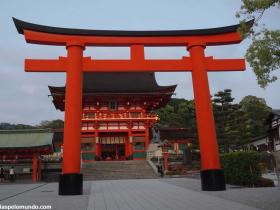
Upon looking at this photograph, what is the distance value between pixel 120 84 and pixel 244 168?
23.4m

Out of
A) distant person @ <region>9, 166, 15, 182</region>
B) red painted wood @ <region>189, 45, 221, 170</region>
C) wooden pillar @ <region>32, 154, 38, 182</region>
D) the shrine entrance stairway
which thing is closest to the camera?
red painted wood @ <region>189, 45, 221, 170</region>

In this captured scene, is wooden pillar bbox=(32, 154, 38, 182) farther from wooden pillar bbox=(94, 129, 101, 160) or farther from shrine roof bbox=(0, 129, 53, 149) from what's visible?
wooden pillar bbox=(94, 129, 101, 160)

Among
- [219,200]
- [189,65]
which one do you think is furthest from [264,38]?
[189,65]

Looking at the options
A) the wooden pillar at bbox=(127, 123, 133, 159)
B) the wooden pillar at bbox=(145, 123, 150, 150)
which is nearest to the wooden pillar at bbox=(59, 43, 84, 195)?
the wooden pillar at bbox=(127, 123, 133, 159)

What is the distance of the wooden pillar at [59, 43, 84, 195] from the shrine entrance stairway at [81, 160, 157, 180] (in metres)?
13.8

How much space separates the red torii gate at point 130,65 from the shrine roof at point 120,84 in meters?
20.0

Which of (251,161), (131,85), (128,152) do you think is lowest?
(251,161)

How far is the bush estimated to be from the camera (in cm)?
1445

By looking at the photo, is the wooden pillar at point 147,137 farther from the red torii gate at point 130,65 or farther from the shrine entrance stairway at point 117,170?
the red torii gate at point 130,65

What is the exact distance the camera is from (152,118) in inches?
1344

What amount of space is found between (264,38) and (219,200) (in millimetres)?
4878

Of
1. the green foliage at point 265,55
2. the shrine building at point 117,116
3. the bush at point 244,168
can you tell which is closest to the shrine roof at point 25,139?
the shrine building at point 117,116

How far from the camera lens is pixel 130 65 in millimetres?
13516

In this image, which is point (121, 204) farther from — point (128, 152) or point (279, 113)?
point (279, 113)
